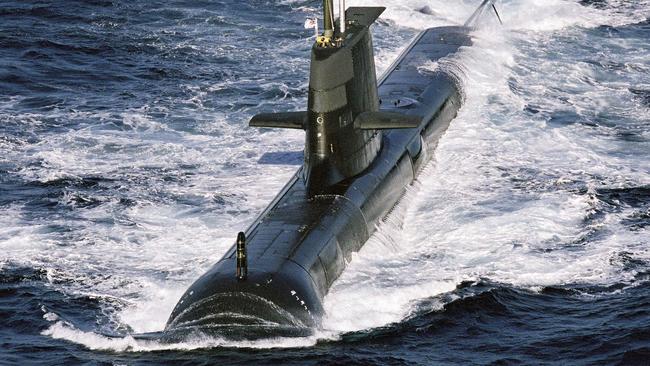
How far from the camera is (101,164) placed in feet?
105

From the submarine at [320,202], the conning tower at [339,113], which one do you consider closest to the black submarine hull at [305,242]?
the submarine at [320,202]

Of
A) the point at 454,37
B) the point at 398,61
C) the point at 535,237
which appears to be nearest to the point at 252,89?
the point at 398,61

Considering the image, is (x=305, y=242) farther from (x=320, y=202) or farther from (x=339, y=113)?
(x=339, y=113)

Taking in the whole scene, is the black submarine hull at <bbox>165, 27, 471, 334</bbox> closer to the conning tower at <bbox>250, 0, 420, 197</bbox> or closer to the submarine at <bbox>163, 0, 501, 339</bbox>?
the submarine at <bbox>163, 0, 501, 339</bbox>

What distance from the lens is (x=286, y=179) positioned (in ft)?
104

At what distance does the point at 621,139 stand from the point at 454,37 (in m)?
10.2

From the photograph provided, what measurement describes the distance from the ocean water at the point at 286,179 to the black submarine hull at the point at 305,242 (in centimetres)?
48

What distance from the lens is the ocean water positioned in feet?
70.0

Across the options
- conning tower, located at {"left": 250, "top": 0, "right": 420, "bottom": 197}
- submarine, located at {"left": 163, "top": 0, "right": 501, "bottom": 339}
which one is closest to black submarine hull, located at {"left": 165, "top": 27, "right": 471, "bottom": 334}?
submarine, located at {"left": 163, "top": 0, "right": 501, "bottom": 339}

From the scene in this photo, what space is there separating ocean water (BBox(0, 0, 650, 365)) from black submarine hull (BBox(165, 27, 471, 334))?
479 mm

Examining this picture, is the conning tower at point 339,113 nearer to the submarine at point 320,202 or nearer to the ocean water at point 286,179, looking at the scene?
the submarine at point 320,202

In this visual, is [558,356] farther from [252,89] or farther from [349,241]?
[252,89]

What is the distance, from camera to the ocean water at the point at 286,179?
21.3m

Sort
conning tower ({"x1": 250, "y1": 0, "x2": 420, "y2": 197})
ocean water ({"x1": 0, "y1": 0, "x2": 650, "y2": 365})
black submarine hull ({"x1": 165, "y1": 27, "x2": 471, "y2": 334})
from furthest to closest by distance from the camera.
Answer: conning tower ({"x1": 250, "y1": 0, "x2": 420, "y2": 197}) < ocean water ({"x1": 0, "y1": 0, "x2": 650, "y2": 365}) < black submarine hull ({"x1": 165, "y1": 27, "x2": 471, "y2": 334})
